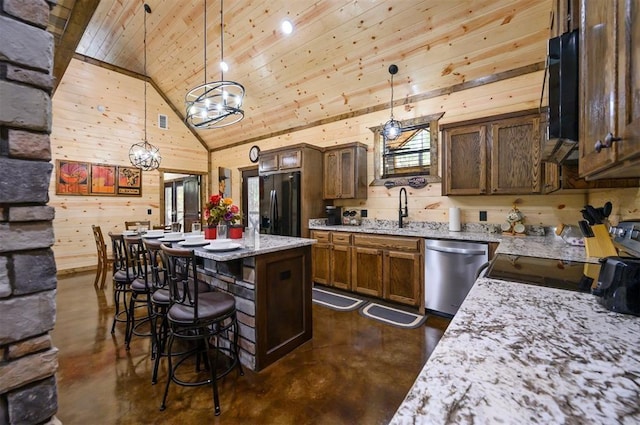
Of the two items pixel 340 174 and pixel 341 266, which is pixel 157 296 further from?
pixel 340 174

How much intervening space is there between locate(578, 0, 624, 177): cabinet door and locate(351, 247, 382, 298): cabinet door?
2750mm

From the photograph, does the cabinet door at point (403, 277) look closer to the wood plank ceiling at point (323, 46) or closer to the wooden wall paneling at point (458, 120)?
the wooden wall paneling at point (458, 120)

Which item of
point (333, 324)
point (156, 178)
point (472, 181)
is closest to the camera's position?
point (333, 324)

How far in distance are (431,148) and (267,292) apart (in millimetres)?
3030

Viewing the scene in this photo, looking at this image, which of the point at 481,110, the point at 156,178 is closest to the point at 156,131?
the point at 156,178

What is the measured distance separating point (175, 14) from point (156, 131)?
2891mm

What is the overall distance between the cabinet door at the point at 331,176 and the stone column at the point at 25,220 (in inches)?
149

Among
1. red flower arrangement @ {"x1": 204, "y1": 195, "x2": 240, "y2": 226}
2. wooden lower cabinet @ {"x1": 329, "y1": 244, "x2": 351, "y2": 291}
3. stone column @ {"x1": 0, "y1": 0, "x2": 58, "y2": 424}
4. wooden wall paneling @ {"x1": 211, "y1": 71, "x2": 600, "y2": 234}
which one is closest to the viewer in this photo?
stone column @ {"x1": 0, "y1": 0, "x2": 58, "y2": 424}

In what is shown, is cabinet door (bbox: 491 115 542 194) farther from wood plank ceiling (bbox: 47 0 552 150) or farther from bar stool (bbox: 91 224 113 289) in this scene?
bar stool (bbox: 91 224 113 289)

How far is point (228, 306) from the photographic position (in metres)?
1.97

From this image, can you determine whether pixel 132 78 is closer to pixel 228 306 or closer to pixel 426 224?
pixel 228 306

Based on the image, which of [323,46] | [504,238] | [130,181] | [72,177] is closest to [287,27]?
[323,46]

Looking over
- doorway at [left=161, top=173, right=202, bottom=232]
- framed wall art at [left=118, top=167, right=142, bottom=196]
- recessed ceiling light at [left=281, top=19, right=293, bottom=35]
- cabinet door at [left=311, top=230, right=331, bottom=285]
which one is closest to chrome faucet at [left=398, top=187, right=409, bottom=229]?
cabinet door at [left=311, top=230, right=331, bottom=285]

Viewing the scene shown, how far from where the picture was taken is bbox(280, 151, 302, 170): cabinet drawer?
175 inches
